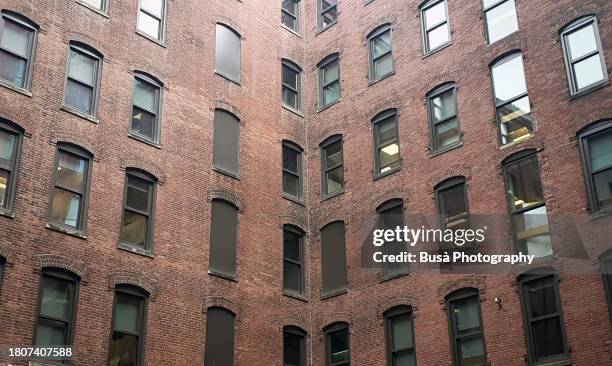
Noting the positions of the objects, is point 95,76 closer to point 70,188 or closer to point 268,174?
point 70,188

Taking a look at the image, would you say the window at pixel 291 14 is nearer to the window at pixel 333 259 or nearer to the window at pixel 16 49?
the window at pixel 333 259

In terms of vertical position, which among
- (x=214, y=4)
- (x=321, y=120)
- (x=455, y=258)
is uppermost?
(x=214, y=4)

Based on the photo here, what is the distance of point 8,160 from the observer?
1756cm

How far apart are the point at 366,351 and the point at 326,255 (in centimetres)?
359

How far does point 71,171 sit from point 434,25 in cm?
1183

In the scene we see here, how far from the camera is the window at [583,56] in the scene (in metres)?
18.6

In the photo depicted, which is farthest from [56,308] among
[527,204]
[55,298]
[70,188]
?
[527,204]

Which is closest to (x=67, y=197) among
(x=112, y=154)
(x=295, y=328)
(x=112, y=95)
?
(x=112, y=154)

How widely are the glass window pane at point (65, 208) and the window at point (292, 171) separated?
299 inches

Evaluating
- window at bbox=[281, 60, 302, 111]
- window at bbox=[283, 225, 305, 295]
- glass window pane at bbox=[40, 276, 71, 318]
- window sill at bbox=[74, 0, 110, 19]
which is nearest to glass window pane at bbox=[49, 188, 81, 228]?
glass window pane at bbox=[40, 276, 71, 318]

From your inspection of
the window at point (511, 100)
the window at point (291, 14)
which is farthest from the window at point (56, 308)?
the window at point (291, 14)

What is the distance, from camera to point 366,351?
21.0m

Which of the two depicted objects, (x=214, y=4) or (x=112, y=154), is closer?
(x=112, y=154)

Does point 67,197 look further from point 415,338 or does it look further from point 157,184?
point 415,338
